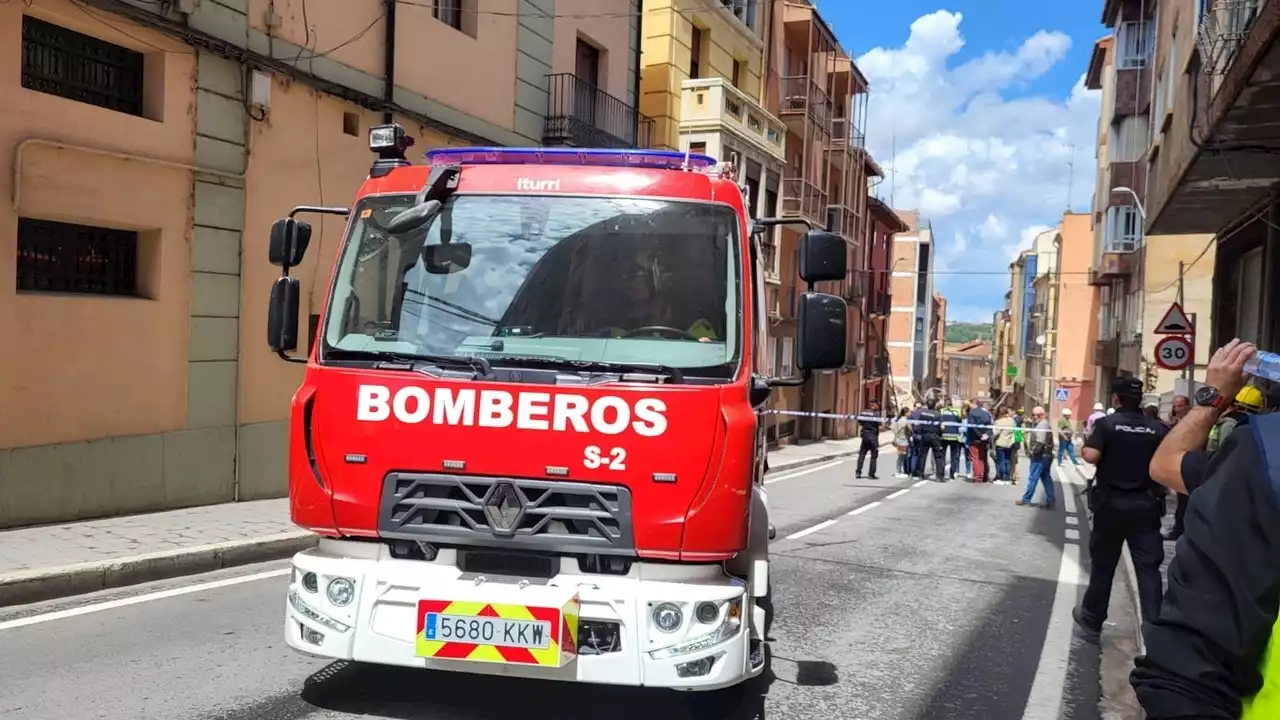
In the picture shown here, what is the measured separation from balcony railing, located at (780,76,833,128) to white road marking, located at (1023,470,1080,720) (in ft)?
75.2

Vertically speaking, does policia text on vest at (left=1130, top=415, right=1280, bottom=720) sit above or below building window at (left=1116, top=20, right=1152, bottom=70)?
below

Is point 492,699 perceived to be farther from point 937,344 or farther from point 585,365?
point 937,344

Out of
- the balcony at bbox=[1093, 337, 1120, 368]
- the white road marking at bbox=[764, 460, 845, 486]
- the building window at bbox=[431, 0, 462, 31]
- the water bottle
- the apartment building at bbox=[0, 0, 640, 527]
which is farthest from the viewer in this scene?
the balcony at bbox=[1093, 337, 1120, 368]

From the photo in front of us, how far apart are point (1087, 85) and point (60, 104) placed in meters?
44.8

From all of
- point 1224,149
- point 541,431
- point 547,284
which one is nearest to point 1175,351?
point 1224,149

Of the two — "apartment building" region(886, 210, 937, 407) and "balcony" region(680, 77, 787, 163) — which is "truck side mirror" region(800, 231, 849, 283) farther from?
"apartment building" region(886, 210, 937, 407)

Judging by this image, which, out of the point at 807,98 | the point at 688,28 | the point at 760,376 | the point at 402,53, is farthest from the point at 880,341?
the point at 760,376

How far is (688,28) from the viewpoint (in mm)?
23031

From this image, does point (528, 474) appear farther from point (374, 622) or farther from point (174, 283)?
point (174, 283)

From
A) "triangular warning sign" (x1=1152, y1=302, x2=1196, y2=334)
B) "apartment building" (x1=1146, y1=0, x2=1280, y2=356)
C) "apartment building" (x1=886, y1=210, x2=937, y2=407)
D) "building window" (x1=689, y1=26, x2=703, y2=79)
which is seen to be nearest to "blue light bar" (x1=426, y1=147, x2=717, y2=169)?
"apartment building" (x1=1146, y1=0, x2=1280, y2=356)

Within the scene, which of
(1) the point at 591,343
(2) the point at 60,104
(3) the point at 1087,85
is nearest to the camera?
(1) the point at 591,343

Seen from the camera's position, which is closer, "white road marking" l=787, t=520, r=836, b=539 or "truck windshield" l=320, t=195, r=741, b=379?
"truck windshield" l=320, t=195, r=741, b=379

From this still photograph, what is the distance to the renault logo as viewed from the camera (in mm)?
4070

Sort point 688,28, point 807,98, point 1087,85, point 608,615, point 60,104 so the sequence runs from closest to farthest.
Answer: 1. point 608,615
2. point 60,104
3. point 688,28
4. point 807,98
5. point 1087,85
